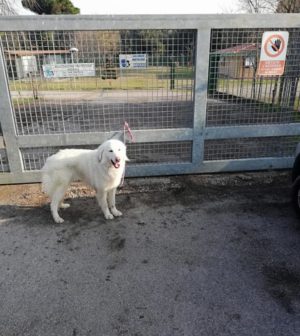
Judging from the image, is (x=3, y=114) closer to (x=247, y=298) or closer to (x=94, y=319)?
(x=94, y=319)

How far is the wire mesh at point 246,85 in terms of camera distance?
4.89 metres

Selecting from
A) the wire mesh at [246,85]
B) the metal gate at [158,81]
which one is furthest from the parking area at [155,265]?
the wire mesh at [246,85]

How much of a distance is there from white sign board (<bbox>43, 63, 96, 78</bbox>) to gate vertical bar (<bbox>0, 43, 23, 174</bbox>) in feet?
2.26

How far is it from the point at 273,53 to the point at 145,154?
10.7 ft

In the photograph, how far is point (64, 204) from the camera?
4566 mm

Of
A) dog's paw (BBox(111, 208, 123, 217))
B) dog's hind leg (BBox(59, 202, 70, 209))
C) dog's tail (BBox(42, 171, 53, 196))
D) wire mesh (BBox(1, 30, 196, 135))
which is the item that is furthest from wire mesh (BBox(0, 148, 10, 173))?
dog's paw (BBox(111, 208, 123, 217))

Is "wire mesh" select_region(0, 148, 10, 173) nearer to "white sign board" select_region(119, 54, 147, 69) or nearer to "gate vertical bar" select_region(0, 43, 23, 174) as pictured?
"gate vertical bar" select_region(0, 43, 23, 174)

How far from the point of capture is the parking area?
2490 mm

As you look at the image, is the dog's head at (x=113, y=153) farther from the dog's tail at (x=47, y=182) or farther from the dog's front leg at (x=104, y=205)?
the dog's tail at (x=47, y=182)

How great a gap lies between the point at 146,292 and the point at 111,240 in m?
1.04

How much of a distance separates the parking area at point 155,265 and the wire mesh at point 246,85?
150cm

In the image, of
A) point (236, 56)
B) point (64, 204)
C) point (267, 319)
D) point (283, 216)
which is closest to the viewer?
point (267, 319)

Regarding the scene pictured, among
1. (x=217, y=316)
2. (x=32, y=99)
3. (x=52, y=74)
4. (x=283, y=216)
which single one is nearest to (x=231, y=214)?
(x=283, y=216)

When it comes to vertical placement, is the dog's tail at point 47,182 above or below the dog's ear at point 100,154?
below
